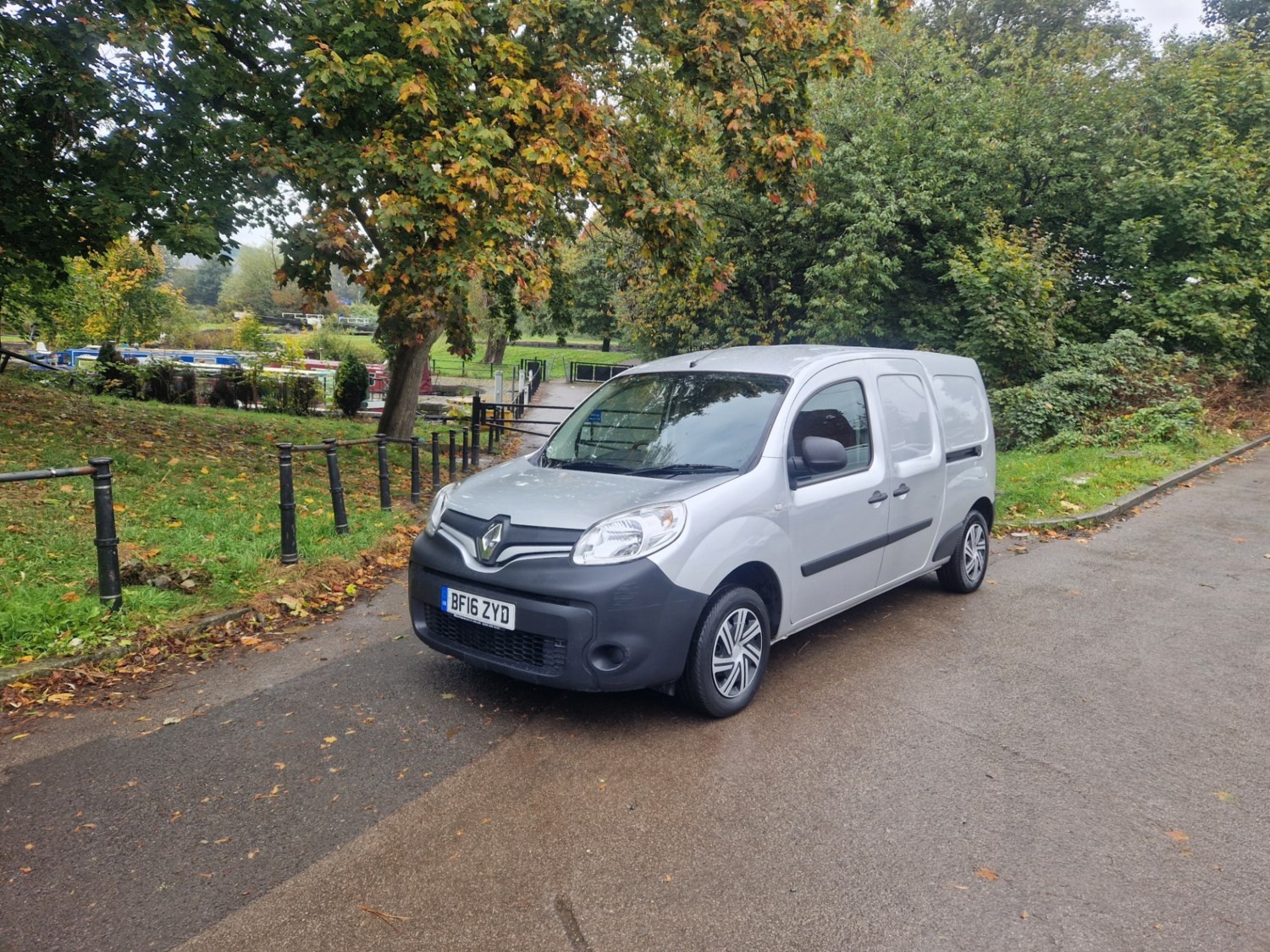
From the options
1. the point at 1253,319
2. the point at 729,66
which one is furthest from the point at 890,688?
the point at 1253,319

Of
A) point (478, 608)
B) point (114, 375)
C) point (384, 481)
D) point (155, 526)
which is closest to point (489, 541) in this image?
point (478, 608)

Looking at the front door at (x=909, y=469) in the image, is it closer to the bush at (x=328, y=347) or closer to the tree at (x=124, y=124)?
the tree at (x=124, y=124)

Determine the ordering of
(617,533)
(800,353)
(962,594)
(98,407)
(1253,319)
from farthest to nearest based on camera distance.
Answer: (1253,319) < (98,407) < (962,594) < (800,353) < (617,533)

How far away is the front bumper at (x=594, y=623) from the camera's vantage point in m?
3.71

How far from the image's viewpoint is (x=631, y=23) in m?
10.5

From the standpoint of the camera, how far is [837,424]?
494 centimetres

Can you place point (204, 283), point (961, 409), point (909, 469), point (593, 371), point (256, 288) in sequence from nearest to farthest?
point (909, 469) < point (961, 409) < point (593, 371) < point (256, 288) < point (204, 283)

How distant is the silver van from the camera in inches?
149

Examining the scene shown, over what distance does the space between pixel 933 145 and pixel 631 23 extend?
10200mm

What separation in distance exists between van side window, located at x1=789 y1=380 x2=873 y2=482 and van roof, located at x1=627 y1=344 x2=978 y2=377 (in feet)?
0.60

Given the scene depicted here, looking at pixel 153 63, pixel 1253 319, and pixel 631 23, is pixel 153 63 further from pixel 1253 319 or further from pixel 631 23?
pixel 1253 319

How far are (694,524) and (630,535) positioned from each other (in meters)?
0.30

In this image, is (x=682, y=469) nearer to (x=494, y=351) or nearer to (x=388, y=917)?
(x=388, y=917)

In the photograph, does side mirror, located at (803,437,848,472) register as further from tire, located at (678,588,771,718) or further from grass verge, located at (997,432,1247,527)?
grass verge, located at (997,432,1247,527)
